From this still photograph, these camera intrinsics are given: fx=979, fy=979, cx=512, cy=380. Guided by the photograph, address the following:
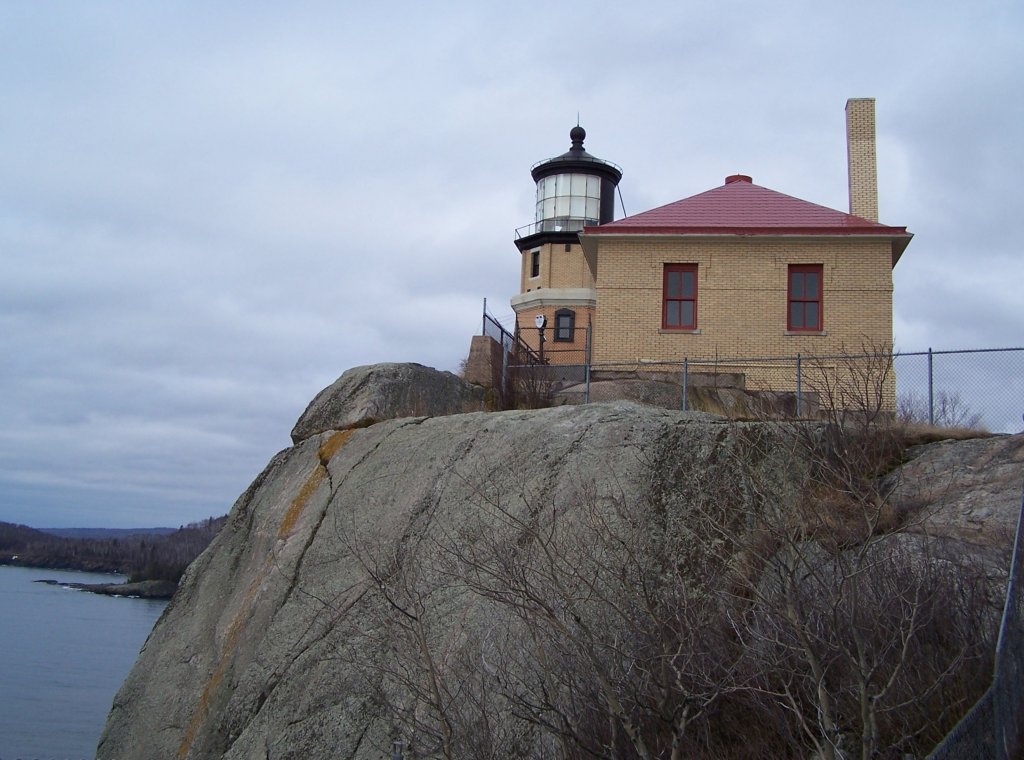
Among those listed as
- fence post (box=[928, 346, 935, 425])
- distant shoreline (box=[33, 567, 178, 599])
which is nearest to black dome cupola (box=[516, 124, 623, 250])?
fence post (box=[928, 346, 935, 425])

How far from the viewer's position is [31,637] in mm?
61656

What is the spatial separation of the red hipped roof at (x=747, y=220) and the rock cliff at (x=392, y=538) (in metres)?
9.66

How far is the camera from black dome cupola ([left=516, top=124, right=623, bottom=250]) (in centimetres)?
4172

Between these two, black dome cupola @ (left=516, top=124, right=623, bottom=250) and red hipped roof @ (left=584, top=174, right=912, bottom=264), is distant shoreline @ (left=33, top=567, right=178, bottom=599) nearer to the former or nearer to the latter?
black dome cupola @ (left=516, top=124, right=623, bottom=250)

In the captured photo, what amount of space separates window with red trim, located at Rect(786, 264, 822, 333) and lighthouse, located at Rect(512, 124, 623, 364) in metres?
18.8

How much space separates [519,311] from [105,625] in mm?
46130

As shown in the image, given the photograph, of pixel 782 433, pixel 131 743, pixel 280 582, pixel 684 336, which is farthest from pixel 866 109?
pixel 131 743

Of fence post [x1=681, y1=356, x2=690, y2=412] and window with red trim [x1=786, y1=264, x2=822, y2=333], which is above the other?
window with red trim [x1=786, y1=264, x2=822, y2=333]

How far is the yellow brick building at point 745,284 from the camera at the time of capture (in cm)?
1973

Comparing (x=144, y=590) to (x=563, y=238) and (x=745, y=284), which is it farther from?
(x=745, y=284)

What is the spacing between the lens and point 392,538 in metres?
10.5

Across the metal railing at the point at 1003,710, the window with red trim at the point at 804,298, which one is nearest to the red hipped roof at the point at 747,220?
the window with red trim at the point at 804,298

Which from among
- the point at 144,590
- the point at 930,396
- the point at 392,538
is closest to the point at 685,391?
the point at 930,396

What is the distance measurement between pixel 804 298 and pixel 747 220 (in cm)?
216
